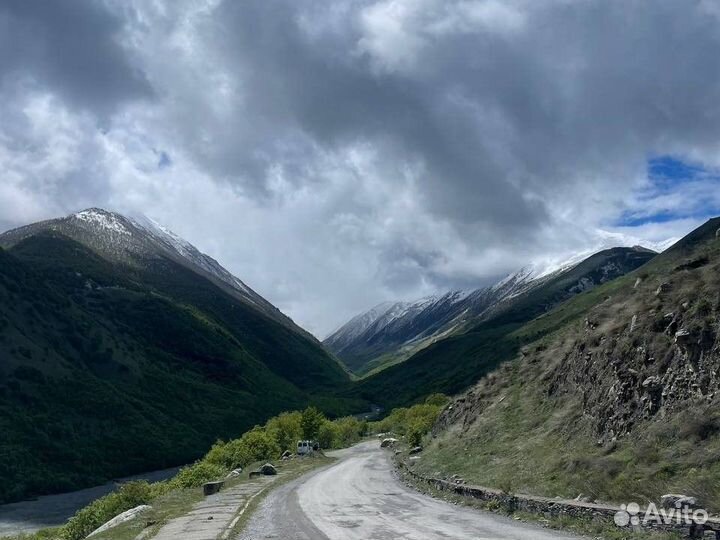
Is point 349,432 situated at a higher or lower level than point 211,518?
lower

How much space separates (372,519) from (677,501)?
36.5 feet

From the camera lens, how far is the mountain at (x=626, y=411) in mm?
18109

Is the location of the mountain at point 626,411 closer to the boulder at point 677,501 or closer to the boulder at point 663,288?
the boulder at point 663,288

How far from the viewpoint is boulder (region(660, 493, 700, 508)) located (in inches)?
574

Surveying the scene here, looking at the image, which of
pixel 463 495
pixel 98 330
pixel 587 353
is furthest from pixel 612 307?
pixel 98 330

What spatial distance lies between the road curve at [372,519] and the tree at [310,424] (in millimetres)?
58740

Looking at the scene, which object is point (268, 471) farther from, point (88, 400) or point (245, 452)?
point (88, 400)

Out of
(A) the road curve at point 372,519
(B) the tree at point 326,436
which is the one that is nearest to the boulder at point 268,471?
(A) the road curve at point 372,519

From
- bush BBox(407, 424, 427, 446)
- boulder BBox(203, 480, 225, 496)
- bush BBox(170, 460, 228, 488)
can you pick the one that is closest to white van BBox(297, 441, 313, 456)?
bush BBox(407, 424, 427, 446)

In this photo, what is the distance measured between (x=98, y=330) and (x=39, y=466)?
83.5 metres

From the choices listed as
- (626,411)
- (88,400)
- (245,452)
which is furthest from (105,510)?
(88,400)

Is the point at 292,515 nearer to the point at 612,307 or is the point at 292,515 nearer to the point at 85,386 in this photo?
the point at 612,307

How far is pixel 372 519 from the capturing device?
21719 mm

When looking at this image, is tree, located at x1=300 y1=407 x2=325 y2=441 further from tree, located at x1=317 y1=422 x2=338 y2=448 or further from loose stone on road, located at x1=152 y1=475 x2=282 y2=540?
loose stone on road, located at x1=152 y1=475 x2=282 y2=540
